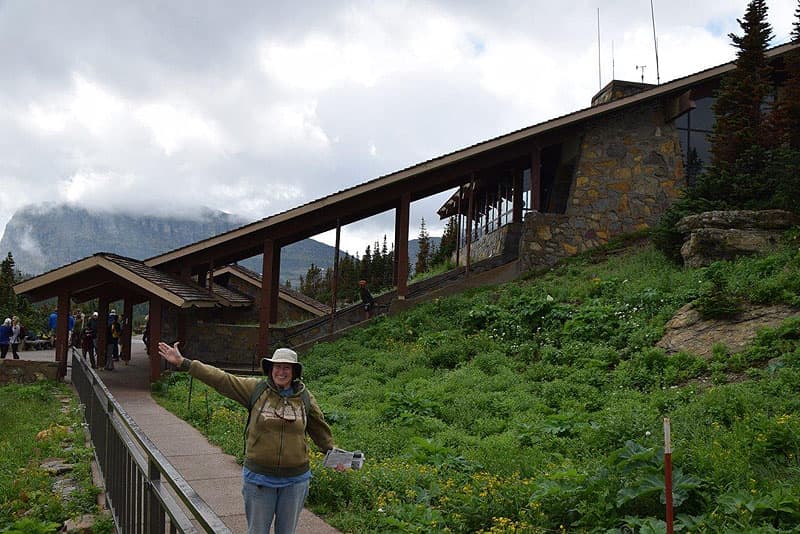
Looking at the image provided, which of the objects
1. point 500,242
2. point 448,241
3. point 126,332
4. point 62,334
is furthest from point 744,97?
point 448,241

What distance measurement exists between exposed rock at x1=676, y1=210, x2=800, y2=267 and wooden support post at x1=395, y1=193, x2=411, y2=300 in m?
7.75

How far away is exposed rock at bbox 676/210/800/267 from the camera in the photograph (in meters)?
13.3

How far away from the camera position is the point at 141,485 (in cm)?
408

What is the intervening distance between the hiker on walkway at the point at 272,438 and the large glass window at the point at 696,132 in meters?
19.7

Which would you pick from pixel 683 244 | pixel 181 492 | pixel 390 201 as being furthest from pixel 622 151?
pixel 181 492

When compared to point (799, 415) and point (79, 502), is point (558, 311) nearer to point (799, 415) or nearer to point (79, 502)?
point (799, 415)

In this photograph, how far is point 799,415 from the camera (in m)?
6.48

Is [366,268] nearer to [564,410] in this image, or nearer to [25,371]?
[25,371]

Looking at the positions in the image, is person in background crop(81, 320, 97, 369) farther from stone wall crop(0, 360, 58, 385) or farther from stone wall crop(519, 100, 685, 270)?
stone wall crop(519, 100, 685, 270)

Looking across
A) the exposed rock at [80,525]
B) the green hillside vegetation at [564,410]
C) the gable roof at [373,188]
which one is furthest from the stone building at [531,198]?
the exposed rock at [80,525]

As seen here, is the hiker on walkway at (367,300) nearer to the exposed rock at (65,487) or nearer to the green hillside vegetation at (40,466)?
the green hillside vegetation at (40,466)

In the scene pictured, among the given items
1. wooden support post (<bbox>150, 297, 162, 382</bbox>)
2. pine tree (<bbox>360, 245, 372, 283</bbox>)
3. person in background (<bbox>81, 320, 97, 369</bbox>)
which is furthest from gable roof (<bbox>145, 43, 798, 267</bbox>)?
pine tree (<bbox>360, 245, 372, 283</bbox>)

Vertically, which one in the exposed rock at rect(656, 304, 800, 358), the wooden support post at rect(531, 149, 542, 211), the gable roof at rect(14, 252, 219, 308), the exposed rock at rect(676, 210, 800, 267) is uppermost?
the wooden support post at rect(531, 149, 542, 211)

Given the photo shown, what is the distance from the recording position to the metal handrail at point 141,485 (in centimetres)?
289
